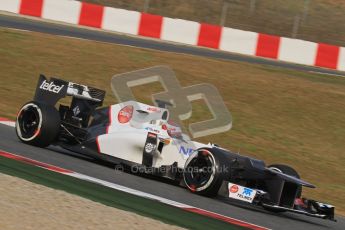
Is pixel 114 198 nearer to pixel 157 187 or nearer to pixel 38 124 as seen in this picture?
pixel 157 187

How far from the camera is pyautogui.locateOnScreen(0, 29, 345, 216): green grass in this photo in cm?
1358

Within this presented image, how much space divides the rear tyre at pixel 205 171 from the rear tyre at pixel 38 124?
1.92 metres

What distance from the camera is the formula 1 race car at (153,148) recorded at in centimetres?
841

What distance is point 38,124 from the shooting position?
962cm

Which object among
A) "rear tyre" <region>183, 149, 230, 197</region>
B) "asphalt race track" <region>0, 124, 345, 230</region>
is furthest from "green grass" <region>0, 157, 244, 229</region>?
"rear tyre" <region>183, 149, 230, 197</region>

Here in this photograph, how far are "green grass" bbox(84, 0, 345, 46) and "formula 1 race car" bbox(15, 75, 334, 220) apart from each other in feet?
62.0

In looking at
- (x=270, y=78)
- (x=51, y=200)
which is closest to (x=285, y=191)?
(x=51, y=200)

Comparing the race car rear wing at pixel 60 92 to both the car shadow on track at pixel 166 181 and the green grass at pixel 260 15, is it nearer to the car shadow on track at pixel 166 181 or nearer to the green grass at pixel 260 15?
the car shadow on track at pixel 166 181

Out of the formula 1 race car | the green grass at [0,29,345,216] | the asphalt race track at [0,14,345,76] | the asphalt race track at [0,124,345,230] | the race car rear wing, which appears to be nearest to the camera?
the asphalt race track at [0,124,345,230]

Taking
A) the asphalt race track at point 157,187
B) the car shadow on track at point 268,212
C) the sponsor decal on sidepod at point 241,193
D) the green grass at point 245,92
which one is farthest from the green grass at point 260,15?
the sponsor decal on sidepod at point 241,193

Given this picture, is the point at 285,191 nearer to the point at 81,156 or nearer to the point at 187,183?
the point at 187,183

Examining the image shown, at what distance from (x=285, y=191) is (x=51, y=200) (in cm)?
301

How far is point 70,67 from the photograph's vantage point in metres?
17.0

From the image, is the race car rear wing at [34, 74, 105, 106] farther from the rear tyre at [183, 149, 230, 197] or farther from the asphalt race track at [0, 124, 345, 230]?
the rear tyre at [183, 149, 230, 197]
